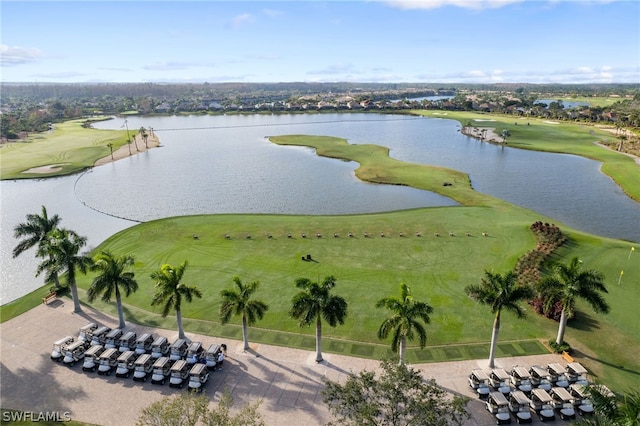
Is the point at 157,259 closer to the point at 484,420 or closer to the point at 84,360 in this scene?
the point at 84,360

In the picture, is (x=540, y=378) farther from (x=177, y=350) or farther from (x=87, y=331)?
(x=87, y=331)

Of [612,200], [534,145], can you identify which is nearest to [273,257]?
[612,200]

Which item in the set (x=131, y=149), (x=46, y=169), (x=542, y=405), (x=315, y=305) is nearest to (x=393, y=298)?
(x=315, y=305)

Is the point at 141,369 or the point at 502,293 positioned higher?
the point at 502,293

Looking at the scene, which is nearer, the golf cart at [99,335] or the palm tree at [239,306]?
the palm tree at [239,306]

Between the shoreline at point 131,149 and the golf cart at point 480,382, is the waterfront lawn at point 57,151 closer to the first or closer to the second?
the shoreline at point 131,149

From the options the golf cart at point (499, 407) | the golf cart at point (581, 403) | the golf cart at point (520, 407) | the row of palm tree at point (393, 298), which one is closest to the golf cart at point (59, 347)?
the row of palm tree at point (393, 298)
